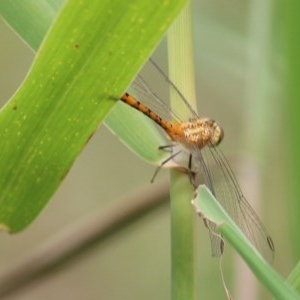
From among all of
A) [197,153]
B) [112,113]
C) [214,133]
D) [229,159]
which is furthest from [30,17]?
[229,159]

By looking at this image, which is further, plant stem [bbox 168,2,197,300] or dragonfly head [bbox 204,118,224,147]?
dragonfly head [bbox 204,118,224,147]

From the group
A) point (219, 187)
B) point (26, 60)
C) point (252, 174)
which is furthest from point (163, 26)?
point (26, 60)

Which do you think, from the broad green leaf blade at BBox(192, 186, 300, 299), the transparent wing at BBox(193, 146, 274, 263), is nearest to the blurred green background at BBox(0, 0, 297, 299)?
the transparent wing at BBox(193, 146, 274, 263)

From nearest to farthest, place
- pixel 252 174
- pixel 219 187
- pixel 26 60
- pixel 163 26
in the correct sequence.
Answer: pixel 163 26 → pixel 219 187 → pixel 252 174 → pixel 26 60

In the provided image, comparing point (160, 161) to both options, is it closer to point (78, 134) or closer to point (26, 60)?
point (78, 134)

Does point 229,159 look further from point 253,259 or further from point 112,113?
point 253,259

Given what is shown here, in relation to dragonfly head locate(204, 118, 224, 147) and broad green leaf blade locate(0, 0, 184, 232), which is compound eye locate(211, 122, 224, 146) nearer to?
dragonfly head locate(204, 118, 224, 147)
